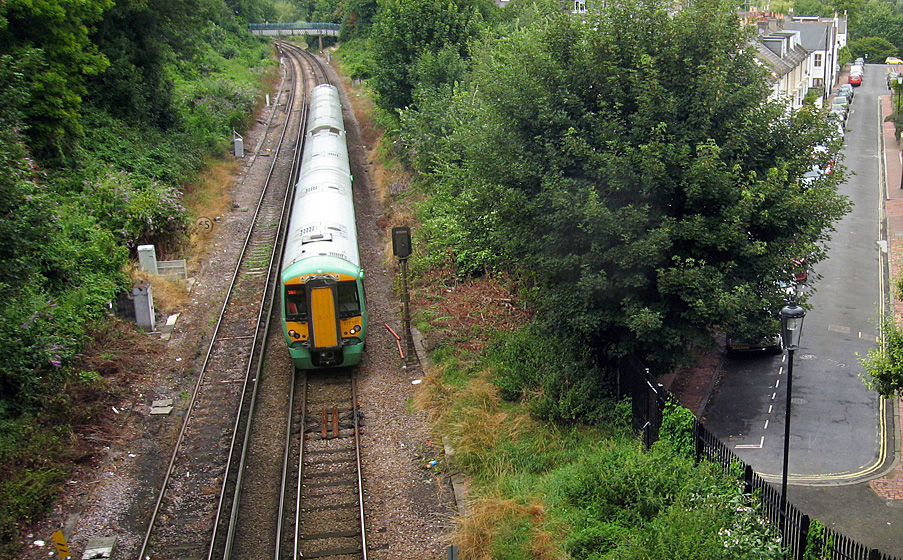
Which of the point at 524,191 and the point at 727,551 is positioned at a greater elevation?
the point at 524,191

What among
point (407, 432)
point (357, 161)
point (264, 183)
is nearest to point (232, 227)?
point (264, 183)

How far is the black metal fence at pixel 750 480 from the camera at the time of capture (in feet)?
28.8

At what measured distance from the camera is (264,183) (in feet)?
109

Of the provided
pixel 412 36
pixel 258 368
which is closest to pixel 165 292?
pixel 258 368

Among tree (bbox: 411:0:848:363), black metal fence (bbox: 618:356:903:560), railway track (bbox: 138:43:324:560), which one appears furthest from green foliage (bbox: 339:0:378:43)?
black metal fence (bbox: 618:356:903:560)

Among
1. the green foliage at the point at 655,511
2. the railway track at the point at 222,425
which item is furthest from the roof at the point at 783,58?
the green foliage at the point at 655,511

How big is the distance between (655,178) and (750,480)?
5447mm

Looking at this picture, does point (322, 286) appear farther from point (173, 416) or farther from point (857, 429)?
point (857, 429)

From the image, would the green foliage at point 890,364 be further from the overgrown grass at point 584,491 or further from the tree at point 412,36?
the tree at point 412,36

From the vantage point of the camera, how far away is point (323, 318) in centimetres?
1689

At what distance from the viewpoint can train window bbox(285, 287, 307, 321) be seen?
55.0ft

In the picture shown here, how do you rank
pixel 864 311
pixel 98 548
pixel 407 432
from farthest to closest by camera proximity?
pixel 864 311, pixel 407 432, pixel 98 548

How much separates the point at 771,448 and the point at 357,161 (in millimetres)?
26196

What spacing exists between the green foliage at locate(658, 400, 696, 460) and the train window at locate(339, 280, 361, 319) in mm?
7436
